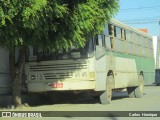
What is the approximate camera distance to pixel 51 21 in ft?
41.1

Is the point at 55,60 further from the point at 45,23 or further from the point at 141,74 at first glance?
the point at 141,74

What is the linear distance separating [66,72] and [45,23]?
5137 mm

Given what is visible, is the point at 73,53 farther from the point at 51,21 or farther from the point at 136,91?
the point at 136,91

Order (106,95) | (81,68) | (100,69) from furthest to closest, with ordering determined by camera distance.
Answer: (106,95), (100,69), (81,68)

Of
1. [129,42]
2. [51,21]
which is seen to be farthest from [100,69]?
[51,21]

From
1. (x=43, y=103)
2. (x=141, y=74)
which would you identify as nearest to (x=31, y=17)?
(x=43, y=103)

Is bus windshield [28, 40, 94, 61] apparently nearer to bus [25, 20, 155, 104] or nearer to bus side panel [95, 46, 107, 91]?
bus [25, 20, 155, 104]

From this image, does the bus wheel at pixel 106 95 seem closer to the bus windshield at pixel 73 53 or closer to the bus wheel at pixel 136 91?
the bus windshield at pixel 73 53

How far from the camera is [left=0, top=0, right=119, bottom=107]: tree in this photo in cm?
1095

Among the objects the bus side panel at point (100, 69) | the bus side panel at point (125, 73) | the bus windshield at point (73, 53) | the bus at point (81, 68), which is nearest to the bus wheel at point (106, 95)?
the bus at point (81, 68)

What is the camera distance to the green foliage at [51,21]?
10940 millimetres

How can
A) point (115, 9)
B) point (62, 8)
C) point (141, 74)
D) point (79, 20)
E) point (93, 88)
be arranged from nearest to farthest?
point (62, 8) < point (79, 20) < point (115, 9) < point (93, 88) < point (141, 74)

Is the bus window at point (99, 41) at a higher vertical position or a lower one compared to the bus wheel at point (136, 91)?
higher

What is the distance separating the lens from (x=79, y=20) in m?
12.9
